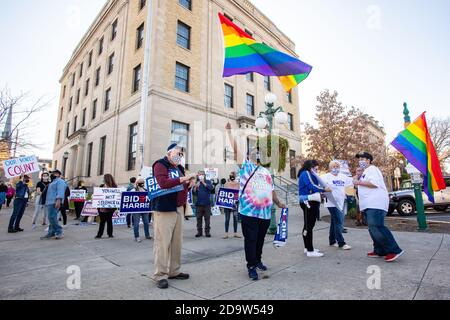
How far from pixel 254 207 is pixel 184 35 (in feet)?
60.3

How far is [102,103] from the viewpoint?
21969 mm

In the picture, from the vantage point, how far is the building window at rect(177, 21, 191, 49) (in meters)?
18.5

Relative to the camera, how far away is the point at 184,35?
18906 mm

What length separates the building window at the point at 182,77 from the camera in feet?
58.6

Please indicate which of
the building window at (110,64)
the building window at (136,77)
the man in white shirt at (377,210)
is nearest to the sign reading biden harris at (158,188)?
the man in white shirt at (377,210)

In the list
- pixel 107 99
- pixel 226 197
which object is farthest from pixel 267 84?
pixel 226 197

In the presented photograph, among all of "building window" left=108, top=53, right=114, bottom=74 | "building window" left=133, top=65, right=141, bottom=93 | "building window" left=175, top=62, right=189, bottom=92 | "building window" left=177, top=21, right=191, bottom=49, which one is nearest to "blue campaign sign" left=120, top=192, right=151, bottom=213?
"building window" left=175, top=62, right=189, bottom=92

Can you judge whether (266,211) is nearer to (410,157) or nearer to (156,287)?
(156,287)

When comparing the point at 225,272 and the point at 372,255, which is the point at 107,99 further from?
the point at 372,255

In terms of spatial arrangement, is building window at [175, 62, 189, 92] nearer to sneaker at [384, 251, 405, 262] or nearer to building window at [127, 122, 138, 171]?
building window at [127, 122, 138, 171]

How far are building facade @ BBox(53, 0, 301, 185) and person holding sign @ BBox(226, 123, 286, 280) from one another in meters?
12.3

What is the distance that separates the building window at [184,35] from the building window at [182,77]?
1695mm
